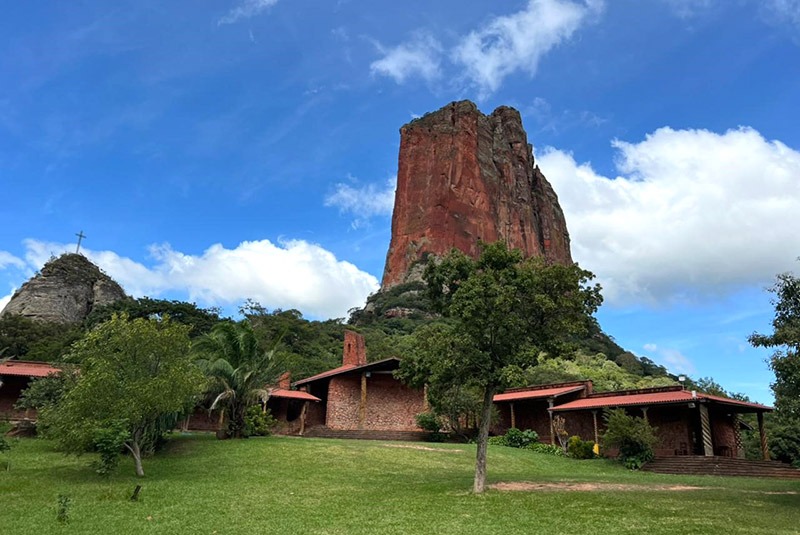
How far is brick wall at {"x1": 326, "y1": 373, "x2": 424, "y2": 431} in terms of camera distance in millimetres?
29156

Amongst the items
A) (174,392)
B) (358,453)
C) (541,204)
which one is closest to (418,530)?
(174,392)

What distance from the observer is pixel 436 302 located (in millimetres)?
14641

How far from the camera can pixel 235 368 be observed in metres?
21.7

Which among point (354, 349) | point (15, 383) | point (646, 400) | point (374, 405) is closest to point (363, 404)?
point (374, 405)

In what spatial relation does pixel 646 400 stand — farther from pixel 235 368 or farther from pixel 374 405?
pixel 235 368

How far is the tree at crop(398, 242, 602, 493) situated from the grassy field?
2499 millimetres

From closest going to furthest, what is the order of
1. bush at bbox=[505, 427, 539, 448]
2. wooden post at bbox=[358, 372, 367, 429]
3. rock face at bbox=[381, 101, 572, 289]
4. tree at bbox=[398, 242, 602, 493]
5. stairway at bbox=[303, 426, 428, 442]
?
tree at bbox=[398, 242, 602, 493] → bush at bbox=[505, 427, 539, 448] → stairway at bbox=[303, 426, 428, 442] → wooden post at bbox=[358, 372, 367, 429] → rock face at bbox=[381, 101, 572, 289]

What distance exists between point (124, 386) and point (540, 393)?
2122 centimetres

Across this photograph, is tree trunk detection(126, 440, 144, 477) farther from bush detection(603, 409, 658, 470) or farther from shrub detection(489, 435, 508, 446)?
shrub detection(489, 435, 508, 446)

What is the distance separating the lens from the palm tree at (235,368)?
826 inches

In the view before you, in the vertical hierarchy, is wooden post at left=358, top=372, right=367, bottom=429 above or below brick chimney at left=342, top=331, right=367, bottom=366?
below

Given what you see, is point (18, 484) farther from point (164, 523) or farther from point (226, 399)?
point (226, 399)

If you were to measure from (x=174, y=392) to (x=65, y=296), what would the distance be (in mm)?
49705

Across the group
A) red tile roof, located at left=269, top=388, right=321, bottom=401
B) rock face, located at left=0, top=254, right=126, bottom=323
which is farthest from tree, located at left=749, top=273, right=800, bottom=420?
rock face, located at left=0, top=254, right=126, bottom=323
